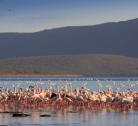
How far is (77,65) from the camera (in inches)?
6245

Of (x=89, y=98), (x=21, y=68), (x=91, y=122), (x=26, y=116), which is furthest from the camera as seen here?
(x=21, y=68)

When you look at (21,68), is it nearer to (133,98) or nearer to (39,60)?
(39,60)

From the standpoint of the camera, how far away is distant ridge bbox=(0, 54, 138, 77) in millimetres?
149475

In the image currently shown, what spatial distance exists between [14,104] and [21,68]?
108504 millimetres

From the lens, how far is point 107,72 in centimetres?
15375

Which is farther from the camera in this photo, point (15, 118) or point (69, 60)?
point (69, 60)

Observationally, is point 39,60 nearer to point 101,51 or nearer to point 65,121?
point 101,51

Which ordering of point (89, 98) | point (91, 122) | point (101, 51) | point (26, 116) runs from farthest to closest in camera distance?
point (101, 51)
point (89, 98)
point (26, 116)
point (91, 122)

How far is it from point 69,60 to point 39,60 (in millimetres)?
7177

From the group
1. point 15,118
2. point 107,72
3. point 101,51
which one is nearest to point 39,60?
point 107,72

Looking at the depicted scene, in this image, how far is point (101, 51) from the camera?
19750 centimetres

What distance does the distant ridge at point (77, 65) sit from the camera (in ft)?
490

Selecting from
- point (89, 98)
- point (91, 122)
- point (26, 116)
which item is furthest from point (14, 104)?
point (91, 122)

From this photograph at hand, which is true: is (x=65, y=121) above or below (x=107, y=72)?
below
